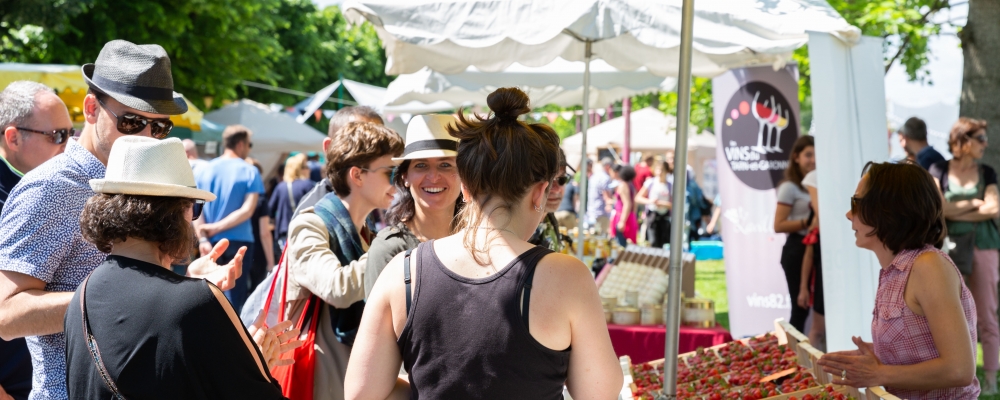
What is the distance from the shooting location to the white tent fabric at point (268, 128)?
1541 cm

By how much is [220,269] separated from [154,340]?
A: 24.0 inches

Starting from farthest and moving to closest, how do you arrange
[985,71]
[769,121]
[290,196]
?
[290,196] → [769,121] → [985,71]

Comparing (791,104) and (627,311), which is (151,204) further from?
(791,104)

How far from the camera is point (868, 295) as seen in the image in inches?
164

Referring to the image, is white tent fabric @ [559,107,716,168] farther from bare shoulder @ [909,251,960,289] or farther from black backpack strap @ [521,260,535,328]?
black backpack strap @ [521,260,535,328]

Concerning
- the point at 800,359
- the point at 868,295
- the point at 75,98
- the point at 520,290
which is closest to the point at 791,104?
the point at 868,295

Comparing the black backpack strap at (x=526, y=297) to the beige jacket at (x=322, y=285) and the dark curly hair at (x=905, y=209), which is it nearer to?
the beige jacket at (x=322, y=285)

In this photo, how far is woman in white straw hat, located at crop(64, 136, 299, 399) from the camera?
5.87 feet

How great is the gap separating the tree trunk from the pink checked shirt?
4.62 m

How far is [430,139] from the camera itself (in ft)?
9.36

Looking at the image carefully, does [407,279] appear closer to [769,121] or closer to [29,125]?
[29,125]

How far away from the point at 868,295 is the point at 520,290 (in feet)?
9.76

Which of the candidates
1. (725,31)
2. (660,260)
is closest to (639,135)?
(660,260)

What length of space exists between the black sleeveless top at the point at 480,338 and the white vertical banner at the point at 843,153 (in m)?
2.65
